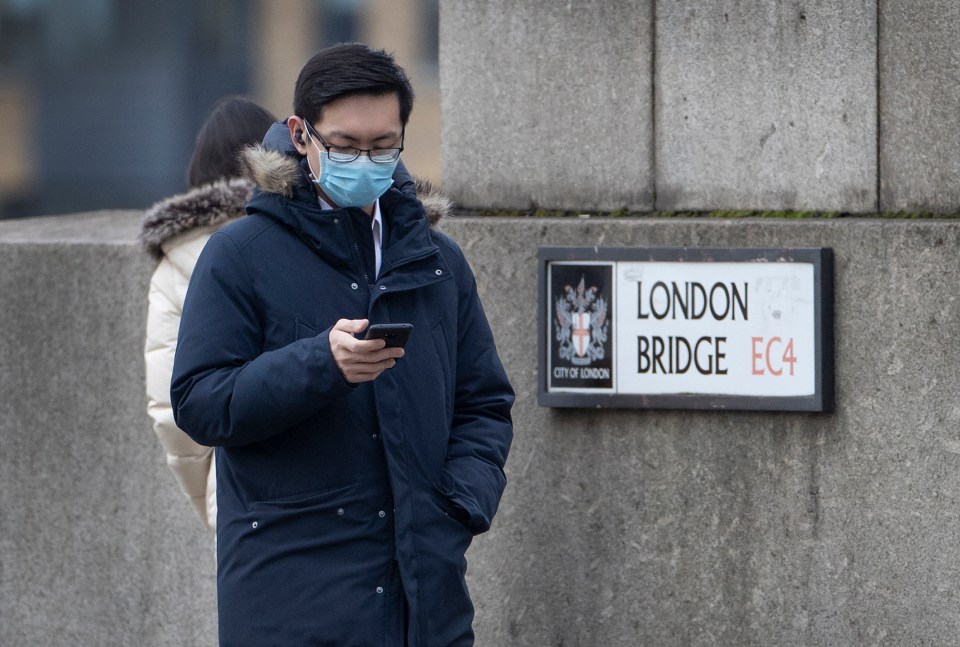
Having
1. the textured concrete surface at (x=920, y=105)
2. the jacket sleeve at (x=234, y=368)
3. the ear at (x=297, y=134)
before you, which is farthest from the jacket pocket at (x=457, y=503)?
the textured concrete surface at (x=920, y=105)

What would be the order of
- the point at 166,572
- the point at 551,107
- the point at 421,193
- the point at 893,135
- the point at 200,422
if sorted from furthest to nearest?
the point at 166,572 → the point at 551,107 → the point at 893,135 → the point at 421,193 → the point at 200,422

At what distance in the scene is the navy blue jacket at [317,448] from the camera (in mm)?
2707

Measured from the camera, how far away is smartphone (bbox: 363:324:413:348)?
248cm

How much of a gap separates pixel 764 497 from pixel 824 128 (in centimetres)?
103

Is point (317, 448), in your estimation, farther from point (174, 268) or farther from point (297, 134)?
point (174, 268)

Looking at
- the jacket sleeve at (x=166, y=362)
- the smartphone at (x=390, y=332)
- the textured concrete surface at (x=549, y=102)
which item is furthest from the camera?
the textured concrete surface at (x=549, y=102)

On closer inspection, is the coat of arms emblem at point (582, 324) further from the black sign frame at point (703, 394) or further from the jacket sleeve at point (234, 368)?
the jacket sleeve at point (234, 368)

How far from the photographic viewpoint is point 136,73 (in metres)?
18.2

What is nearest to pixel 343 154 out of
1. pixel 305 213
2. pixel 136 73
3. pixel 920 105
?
pixel 305 213

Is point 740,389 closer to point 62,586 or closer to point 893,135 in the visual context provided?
point 893,135

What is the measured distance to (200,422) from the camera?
104 inches

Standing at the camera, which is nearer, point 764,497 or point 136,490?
point 764,497

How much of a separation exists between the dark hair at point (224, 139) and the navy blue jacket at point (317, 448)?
45.2 inches

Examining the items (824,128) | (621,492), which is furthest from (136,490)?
(824,128)
